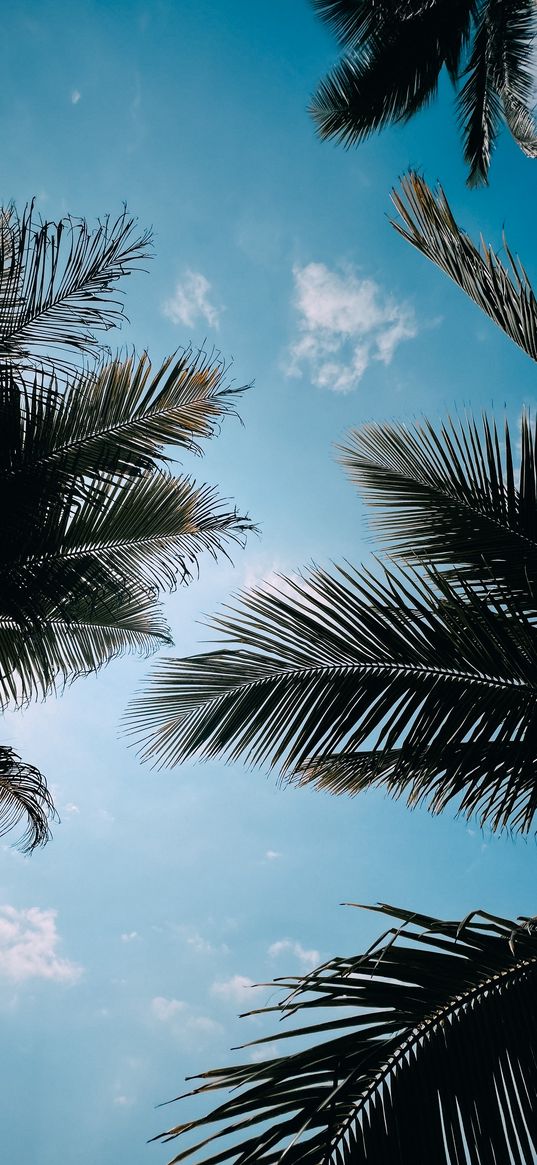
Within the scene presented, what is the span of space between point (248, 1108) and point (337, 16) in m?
12.1

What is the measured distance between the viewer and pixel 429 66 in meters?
8.78

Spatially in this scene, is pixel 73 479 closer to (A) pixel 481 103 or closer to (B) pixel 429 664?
(B) pixel 429 664

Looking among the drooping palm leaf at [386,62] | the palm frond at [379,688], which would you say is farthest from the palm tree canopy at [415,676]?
the drooping palm leaf at [386,62]

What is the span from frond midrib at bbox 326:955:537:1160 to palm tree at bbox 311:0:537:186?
31.8 feet

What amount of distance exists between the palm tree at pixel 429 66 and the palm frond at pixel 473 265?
7101 millimetres

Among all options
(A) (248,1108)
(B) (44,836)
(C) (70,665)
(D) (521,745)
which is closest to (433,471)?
(D) (521,745)

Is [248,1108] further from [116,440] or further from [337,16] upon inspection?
[337,16]

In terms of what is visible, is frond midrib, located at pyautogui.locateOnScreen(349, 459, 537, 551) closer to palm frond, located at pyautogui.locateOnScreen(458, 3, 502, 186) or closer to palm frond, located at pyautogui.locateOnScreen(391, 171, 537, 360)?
palm frond, located at pyautogui.locateOnScreen(391, 171, 537, 360)

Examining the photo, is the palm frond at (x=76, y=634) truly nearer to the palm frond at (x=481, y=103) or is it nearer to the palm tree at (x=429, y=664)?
the palm tree at (x=429, y=664)

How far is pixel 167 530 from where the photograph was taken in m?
4.73

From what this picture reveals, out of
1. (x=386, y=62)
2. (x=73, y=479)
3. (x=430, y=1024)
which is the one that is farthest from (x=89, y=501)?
(x=386, y=62)

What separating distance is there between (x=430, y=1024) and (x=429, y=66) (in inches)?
416

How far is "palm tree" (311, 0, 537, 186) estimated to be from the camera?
28.0 ft

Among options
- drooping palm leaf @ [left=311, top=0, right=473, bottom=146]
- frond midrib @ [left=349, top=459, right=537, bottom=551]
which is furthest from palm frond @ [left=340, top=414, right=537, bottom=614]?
drooping palm leaf @ [left=311, top=0, right=473, bottom=146]
